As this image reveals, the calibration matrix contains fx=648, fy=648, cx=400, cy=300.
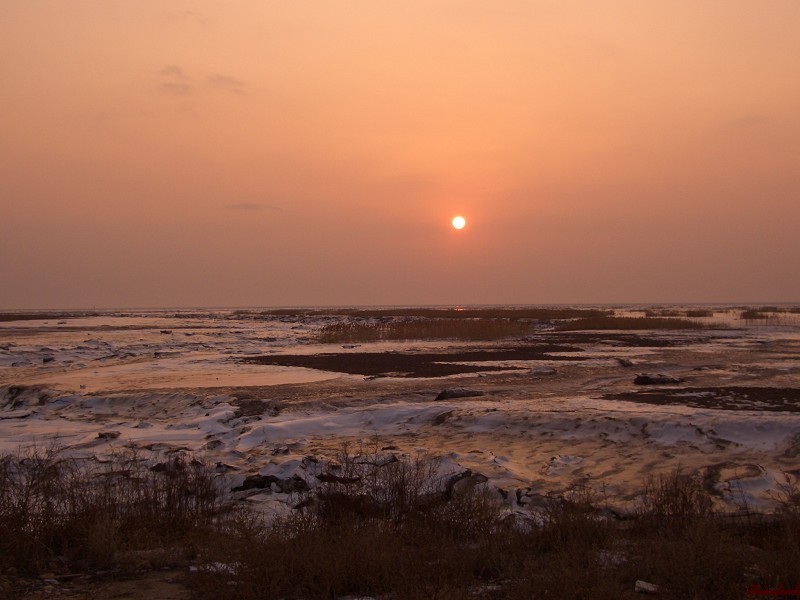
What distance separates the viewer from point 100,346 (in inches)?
1283

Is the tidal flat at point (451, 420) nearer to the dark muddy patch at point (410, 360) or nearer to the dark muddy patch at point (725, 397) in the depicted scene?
the dark muddy patch at point (725, 397)

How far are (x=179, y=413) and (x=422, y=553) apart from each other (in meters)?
10.5

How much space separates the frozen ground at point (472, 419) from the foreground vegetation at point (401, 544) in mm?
1104

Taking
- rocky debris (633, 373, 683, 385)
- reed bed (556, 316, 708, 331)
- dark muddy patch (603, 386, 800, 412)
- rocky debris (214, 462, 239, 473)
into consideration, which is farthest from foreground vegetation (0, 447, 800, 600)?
reed bed (556, 316, 708, 331)

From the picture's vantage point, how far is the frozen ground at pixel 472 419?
9359 millimetres

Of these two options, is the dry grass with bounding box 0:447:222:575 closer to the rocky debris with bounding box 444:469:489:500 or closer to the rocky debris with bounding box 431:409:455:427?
the rocky debris with bounding box 444:469:489:500

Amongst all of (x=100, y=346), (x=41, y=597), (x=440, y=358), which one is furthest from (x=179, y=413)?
(x=100, y=346)

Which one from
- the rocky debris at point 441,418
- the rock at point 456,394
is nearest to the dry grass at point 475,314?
the rock at point 456,394

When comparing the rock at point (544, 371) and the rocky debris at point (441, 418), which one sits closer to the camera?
the rocky debris at point (441, 418)

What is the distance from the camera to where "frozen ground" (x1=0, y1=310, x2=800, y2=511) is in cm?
936

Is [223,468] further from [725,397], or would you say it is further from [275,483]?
[725,397]

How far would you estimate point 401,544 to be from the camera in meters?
5.79

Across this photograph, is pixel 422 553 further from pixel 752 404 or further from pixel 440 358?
pixel 440 358

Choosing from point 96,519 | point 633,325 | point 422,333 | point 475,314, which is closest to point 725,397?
point 96,519
